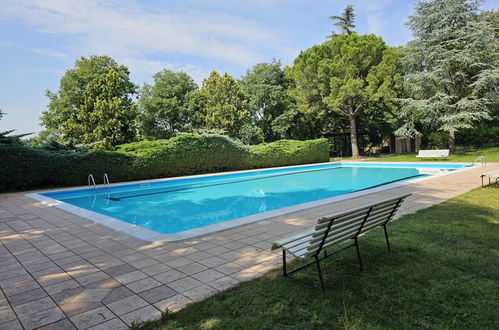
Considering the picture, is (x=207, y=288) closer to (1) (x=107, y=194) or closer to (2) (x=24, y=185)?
(1) (x=107, y=194)

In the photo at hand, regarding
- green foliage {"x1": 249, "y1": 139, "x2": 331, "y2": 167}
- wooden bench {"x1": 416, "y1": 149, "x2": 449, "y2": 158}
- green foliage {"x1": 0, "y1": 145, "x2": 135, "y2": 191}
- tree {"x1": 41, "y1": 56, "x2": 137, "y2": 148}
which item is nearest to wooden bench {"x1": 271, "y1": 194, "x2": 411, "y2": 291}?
green foliage {"x1": 0, "y1": 145, "x2": 135, "y2": 191}

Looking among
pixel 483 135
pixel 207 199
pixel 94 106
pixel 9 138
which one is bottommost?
pixel 207 199

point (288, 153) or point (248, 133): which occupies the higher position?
point (248, 133)

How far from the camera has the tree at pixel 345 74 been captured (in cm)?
2180

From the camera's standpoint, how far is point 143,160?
14562 millimetres

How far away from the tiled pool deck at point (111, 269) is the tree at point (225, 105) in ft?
64.4

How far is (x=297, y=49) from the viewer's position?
25.9 metres

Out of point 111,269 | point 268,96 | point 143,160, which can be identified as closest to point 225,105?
point 268,96

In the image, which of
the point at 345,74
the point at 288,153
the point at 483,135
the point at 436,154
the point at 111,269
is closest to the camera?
A: the point at 111,269

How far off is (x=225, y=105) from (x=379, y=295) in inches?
914

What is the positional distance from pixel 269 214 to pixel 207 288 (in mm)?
3226

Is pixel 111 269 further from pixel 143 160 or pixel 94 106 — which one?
pixel 94 106

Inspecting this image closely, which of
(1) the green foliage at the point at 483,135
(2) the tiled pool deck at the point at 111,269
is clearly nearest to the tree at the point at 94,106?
(2) the tiled pool deck at the point at 111,269

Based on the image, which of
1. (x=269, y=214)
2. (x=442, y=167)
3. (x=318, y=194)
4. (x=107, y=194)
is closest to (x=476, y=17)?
(x=442, y=167)
